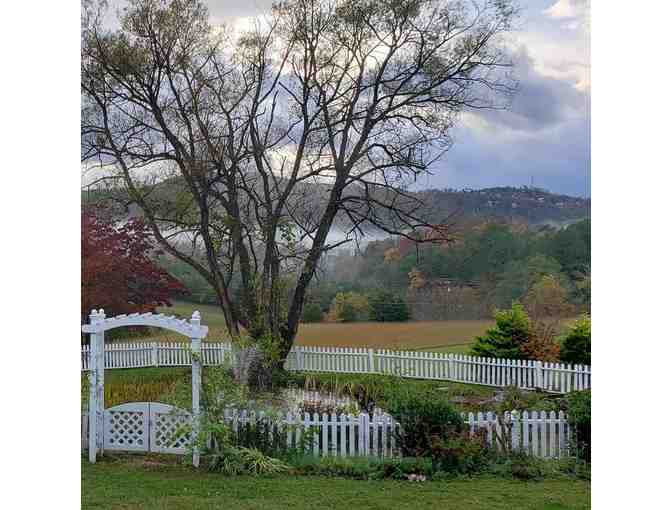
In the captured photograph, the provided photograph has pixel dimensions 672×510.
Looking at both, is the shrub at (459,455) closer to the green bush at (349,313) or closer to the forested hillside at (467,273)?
the forested hillside at (467,273)

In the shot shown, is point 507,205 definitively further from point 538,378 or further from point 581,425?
point 581,425

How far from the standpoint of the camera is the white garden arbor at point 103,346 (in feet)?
22.9

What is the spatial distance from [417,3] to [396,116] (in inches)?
45.0

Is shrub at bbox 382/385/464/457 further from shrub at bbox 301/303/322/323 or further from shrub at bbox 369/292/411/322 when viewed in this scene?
shrub at bbox 301/303/322/323

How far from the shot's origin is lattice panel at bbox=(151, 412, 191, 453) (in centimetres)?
695

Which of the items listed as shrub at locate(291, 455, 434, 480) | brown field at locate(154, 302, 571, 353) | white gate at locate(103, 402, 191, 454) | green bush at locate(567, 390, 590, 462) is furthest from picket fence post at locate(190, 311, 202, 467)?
green bush at locate(567, 390, 590, 462)

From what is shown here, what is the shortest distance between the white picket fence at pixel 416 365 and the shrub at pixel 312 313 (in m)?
0.30

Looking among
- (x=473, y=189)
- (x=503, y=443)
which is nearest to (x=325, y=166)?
(x=473, y=189)
